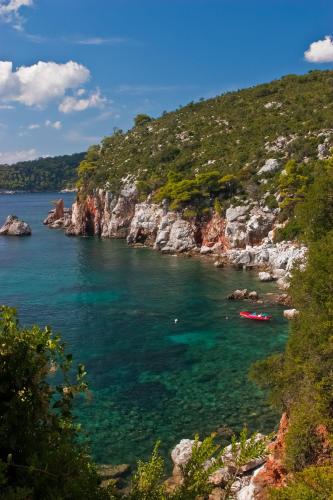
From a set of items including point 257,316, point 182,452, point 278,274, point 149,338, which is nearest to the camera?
point 182,452

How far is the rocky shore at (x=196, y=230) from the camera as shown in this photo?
55159 mm

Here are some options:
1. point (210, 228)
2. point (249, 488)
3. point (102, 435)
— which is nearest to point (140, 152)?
point (210, 228)

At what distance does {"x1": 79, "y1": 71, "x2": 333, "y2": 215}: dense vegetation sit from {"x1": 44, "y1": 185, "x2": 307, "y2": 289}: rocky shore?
107 inches

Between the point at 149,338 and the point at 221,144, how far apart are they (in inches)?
2169

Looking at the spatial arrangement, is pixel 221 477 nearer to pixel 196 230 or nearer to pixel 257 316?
pixel 257 316

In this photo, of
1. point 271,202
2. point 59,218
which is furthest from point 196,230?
point 59,218

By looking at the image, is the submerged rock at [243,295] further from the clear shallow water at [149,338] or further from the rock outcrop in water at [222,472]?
the rock outcrop in water at [222,472]

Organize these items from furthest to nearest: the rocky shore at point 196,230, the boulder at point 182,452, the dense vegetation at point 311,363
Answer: the rocky shore at point 196,230, the boulder at point 182,452, the dense vegetation at point 311,363

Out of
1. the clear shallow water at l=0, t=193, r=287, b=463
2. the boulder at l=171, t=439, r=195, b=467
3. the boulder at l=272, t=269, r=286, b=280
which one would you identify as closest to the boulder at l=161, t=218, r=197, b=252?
the clear shallow water at l=0, t=193, r=287, b=463

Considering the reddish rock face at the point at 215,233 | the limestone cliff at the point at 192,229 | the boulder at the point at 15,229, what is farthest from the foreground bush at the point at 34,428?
the boulder at the point at 15,229

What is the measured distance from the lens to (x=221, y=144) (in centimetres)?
8156

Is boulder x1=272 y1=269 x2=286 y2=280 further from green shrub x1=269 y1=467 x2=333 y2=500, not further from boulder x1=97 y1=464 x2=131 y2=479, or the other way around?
green shrub x1=269 y1=467 x2=333 y2=500

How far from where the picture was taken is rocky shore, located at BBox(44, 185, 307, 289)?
5516 cm

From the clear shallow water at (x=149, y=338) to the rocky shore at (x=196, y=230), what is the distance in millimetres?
3620
